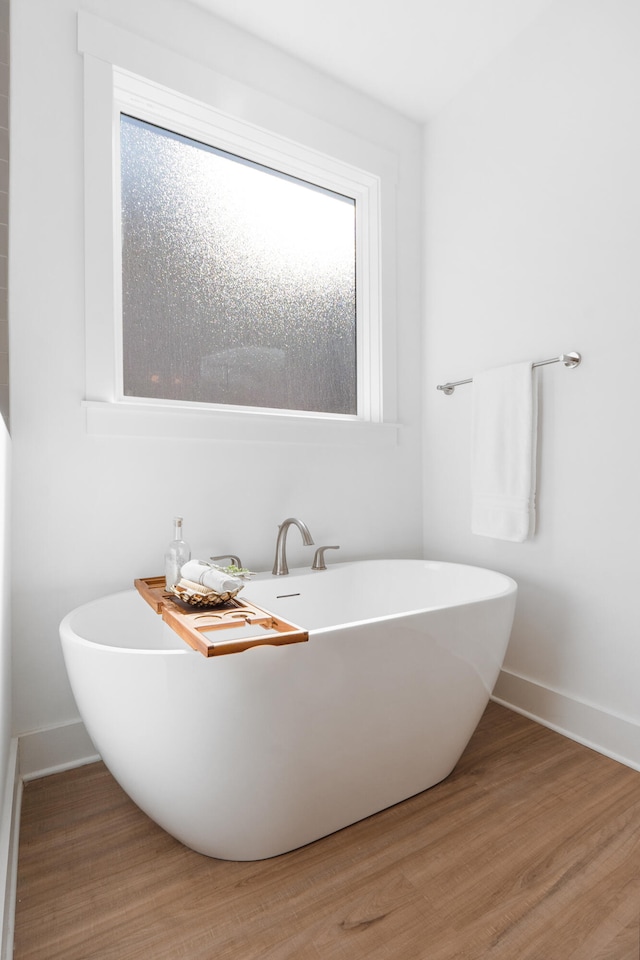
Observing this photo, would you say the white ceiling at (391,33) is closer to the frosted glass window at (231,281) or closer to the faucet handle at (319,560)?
the frosted glass window at (231,281)

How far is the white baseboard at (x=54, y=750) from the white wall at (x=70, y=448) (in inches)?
1.3

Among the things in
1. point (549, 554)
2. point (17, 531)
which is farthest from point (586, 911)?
point (17, 531)

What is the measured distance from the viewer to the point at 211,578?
1.44m

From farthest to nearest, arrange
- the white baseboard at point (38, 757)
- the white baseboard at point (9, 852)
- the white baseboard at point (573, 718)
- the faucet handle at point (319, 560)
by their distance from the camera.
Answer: the faucet handle at point (319, 560), the white baseboard at point (573, 718), the white baseboard at point (38, 757), the white baseboard at point (9, 852)

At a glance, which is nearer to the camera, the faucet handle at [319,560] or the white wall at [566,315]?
the white wall at [566,315]

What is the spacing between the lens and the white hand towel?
6.63 ft

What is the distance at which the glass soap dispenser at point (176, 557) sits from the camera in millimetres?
1677

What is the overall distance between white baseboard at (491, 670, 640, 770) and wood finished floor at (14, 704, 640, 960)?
17 cm

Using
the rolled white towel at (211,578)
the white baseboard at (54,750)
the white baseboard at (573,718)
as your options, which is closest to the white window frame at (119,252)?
the rolled white towel at (211,578)

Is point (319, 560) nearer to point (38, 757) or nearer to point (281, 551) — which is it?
point (281, 551)

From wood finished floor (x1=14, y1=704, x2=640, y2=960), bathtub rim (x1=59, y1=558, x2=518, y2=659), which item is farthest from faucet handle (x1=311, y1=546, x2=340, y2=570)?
wood finished floor (x1=14, y1=704, x2=640, y2=960)

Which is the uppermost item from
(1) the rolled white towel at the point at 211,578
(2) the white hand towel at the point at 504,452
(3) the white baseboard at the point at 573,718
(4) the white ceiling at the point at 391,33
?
(4) the white ceiling at the point at 391,33

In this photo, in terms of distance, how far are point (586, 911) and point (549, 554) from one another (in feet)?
3.69

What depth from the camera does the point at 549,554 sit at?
202 centimetres
